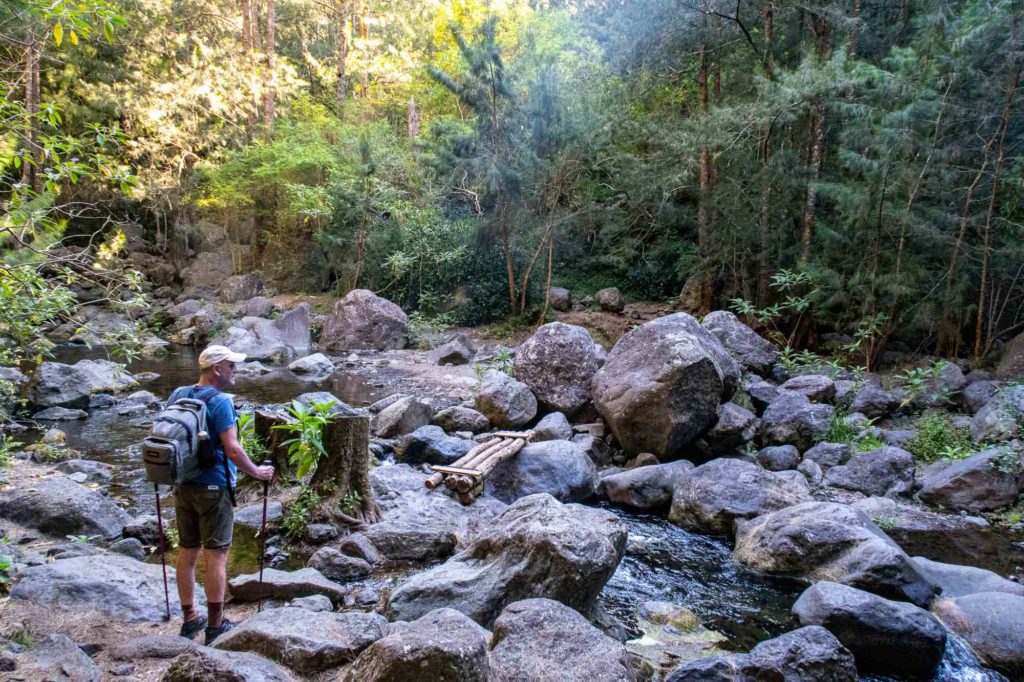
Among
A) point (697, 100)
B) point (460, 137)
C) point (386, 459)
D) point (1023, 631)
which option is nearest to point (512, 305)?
point (460, 137)

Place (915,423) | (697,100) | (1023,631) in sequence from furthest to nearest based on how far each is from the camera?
(697,100) < (915,423) < (1023,631)

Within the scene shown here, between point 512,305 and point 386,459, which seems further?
point 512,305

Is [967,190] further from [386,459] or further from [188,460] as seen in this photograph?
[188,460]

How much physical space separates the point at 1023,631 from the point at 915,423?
18.4 feet

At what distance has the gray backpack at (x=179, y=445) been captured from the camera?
12.0 feet

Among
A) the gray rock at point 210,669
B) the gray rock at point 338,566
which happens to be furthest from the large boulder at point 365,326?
the gray rock at point 210,669

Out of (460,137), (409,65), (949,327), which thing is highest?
(409,65)

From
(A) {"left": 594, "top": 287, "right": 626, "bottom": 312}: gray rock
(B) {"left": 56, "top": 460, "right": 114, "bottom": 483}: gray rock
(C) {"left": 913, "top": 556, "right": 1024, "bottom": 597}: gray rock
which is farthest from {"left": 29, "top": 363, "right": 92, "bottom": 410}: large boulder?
(A) {"left": 594, "top": 287, "right": 626, "bottom": 312}: gray rock

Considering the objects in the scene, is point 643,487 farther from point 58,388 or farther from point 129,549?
point 58,388

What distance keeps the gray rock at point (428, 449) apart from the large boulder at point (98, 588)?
3895 mm

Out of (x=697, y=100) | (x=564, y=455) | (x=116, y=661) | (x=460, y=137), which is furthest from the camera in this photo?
(x=697, y=100)

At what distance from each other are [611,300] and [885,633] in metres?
14.2

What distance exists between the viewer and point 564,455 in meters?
7.73

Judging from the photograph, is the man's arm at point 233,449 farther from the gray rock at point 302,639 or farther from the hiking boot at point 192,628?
the hiking boot at point 192,628
